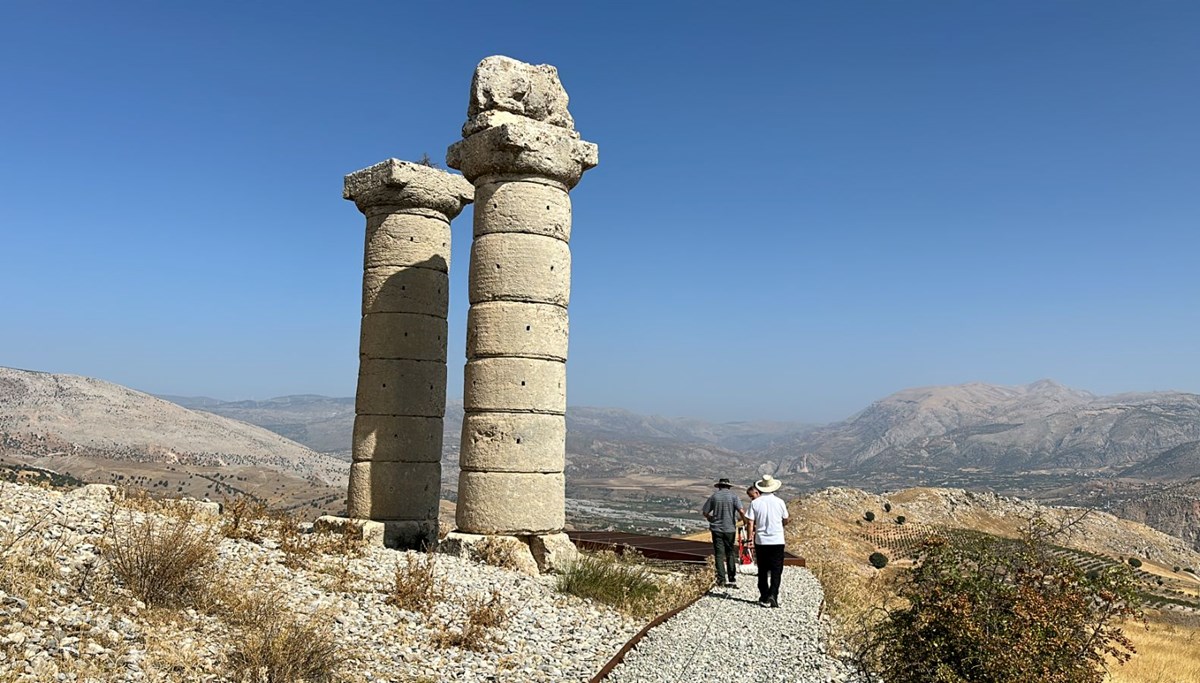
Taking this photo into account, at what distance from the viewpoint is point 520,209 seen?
13898 mm

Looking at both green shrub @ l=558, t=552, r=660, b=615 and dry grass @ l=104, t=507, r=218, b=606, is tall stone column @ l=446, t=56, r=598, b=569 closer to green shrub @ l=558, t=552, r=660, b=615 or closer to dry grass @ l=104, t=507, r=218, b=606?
green shrub @ l=558, t=552, r=660, b=615

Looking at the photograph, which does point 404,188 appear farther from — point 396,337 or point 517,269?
point 517,269

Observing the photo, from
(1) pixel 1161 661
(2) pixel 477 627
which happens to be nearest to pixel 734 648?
(2) pixel 477 627

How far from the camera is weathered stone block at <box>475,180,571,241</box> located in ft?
45.6

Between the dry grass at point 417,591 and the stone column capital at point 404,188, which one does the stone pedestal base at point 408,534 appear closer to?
the dry grass at point 417,591

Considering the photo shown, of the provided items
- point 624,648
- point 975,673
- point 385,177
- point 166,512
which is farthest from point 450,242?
point 975,673

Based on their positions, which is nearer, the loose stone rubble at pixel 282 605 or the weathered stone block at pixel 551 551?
the loose stone rubble at pixel 282 605

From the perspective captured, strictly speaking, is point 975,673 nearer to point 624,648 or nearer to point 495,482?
point 624,648

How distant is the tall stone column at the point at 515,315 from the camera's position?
1346 cm

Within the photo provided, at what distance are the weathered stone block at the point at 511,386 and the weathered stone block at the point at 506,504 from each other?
40.2 inches

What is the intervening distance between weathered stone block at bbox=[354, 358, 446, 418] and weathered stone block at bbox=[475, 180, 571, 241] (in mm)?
3323

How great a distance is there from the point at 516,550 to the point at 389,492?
381cm

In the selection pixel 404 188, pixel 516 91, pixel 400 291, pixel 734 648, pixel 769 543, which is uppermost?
pixel 516 91

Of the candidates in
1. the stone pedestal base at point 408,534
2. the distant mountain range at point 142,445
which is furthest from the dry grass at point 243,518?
the distant mountain range at point 142,445
